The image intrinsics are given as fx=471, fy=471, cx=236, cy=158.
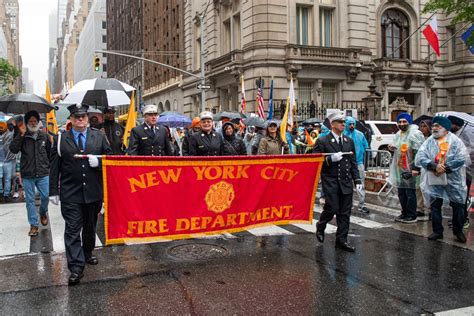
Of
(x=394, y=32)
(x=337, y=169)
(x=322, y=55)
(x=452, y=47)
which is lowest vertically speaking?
(x=337, y=169)

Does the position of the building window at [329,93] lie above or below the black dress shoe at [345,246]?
above

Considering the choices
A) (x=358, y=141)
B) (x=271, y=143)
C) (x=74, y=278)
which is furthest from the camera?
(x=358, y=141)

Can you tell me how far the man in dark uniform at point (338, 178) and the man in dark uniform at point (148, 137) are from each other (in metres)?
2.67

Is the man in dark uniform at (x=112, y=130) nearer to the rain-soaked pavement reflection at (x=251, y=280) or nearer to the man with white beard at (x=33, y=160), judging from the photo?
the man with white beard at (x=33, y=160)

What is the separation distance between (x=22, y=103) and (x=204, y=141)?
13.5 ft

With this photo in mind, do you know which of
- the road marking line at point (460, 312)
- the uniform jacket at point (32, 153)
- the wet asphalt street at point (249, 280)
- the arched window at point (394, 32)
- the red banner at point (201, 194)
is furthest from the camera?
the arched window at point (394, 32)

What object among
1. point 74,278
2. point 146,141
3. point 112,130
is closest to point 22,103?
point 112,130

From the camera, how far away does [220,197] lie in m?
6.82

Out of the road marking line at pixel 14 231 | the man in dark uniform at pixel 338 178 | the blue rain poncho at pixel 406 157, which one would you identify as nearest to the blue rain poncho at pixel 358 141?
the blue rain poncho at pixel 406 157

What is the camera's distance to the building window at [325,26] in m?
31.1

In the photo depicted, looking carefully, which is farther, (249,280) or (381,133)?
(381,133)

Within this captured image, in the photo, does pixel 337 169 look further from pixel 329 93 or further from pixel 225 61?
pixel 225 61

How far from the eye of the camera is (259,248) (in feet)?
23.4

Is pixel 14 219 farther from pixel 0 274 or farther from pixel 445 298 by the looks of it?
pixel 445 298
